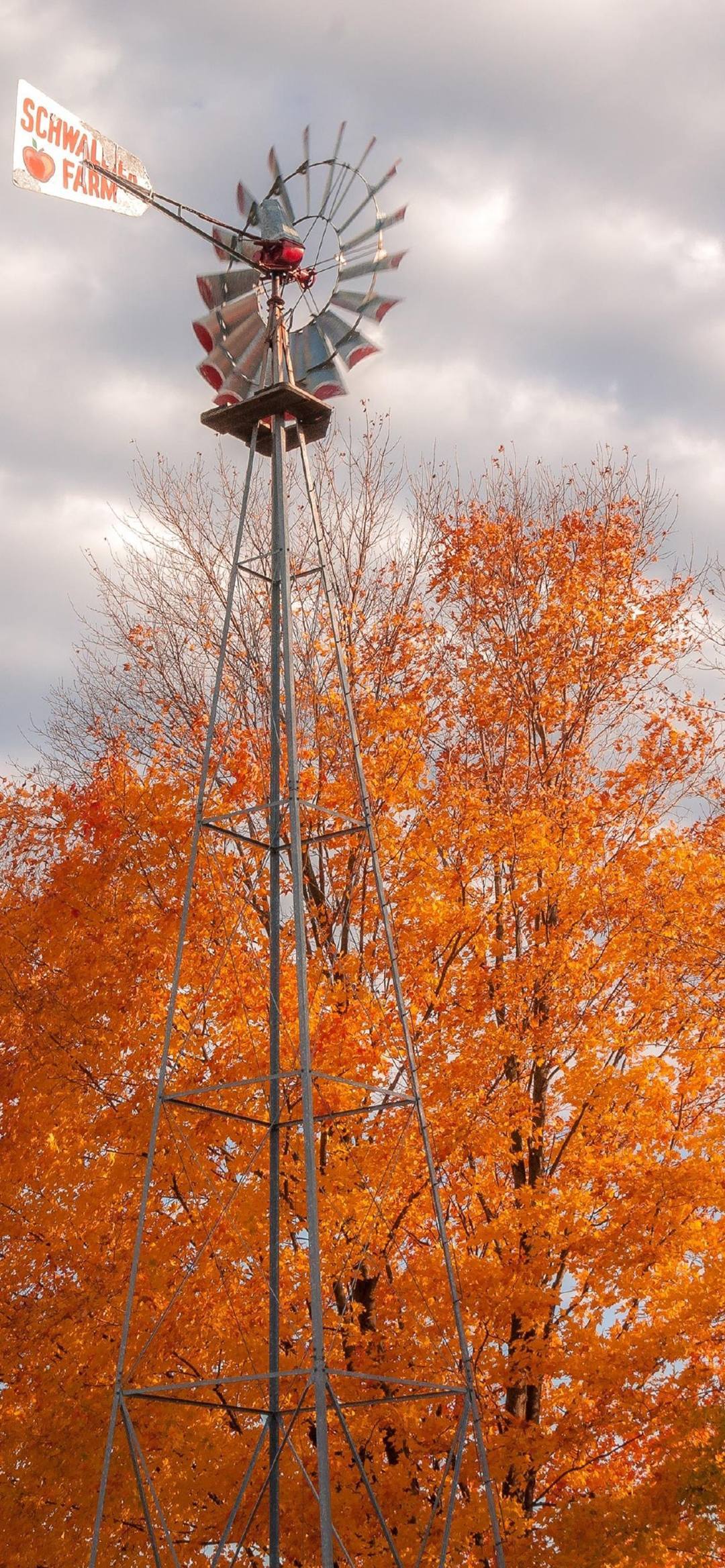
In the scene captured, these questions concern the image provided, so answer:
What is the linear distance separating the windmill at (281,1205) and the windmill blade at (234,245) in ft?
0.17

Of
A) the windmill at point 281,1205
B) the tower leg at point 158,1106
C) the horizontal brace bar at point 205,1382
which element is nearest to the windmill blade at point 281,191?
the windmill at point 281,1205

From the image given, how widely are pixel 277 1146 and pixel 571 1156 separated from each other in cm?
464

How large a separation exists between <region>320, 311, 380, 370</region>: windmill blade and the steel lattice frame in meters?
0.45

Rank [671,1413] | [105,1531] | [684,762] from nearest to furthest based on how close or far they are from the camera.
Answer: [671,1413] → [105,1531] → [684,762]

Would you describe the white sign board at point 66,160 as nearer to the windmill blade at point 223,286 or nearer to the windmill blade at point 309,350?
the windmill blade at point 223,286

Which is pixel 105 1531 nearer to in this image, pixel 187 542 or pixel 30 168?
pixel 30 168

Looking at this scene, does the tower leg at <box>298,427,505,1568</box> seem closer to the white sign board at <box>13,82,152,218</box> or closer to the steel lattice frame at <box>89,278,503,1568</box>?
the steel lattice frame at <box>89,278,503,1568</box>

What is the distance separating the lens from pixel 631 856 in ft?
51.3

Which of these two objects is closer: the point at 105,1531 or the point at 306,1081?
the point at 306,1081

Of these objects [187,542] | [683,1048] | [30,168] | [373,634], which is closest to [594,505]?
[373,634]

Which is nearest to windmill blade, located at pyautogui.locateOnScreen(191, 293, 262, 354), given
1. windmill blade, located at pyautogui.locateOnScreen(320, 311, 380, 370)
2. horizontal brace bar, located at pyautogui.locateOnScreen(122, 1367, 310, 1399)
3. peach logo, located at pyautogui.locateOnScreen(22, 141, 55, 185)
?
windmill blade, located at pyautogui.locateOnScreen(320, 311, 380, 370)

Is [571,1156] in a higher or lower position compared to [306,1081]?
higher

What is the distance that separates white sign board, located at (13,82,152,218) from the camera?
1033 centimetres

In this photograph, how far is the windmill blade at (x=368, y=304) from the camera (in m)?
11.8
